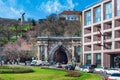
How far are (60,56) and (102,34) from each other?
4765 cm

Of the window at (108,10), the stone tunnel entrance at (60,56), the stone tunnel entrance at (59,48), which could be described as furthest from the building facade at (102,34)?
the stone tunnel entrance at (60,56)

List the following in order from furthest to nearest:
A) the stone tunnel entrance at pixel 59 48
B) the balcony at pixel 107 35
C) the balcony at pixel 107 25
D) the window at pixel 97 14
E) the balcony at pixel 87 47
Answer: the stone tunnel entrance at pixel 59 48
the balcony at pixel 87 47
the window at pixel 97 14
the balcony at pixel 107 25
the balcony at pixel 107 35

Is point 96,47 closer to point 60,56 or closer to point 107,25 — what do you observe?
point 107,25

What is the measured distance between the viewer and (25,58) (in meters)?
150

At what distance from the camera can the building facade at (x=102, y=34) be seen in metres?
97.9

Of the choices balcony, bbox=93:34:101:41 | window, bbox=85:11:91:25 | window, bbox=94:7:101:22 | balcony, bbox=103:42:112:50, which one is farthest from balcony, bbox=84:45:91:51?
balcony, bbox=103:42:112:50

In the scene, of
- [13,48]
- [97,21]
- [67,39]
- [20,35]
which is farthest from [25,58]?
[97,21]

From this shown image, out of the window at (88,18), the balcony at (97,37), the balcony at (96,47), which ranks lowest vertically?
the balcony at (96,47)

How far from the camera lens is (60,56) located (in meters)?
149

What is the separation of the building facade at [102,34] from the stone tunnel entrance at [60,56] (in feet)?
88.8

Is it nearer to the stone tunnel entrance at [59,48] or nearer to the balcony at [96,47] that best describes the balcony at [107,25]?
the balcony at [96,47]

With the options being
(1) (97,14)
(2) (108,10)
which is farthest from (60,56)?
(2) (108,10)

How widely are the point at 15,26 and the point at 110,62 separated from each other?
346 ft

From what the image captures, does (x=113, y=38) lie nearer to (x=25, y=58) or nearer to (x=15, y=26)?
(x=25, y=58)
